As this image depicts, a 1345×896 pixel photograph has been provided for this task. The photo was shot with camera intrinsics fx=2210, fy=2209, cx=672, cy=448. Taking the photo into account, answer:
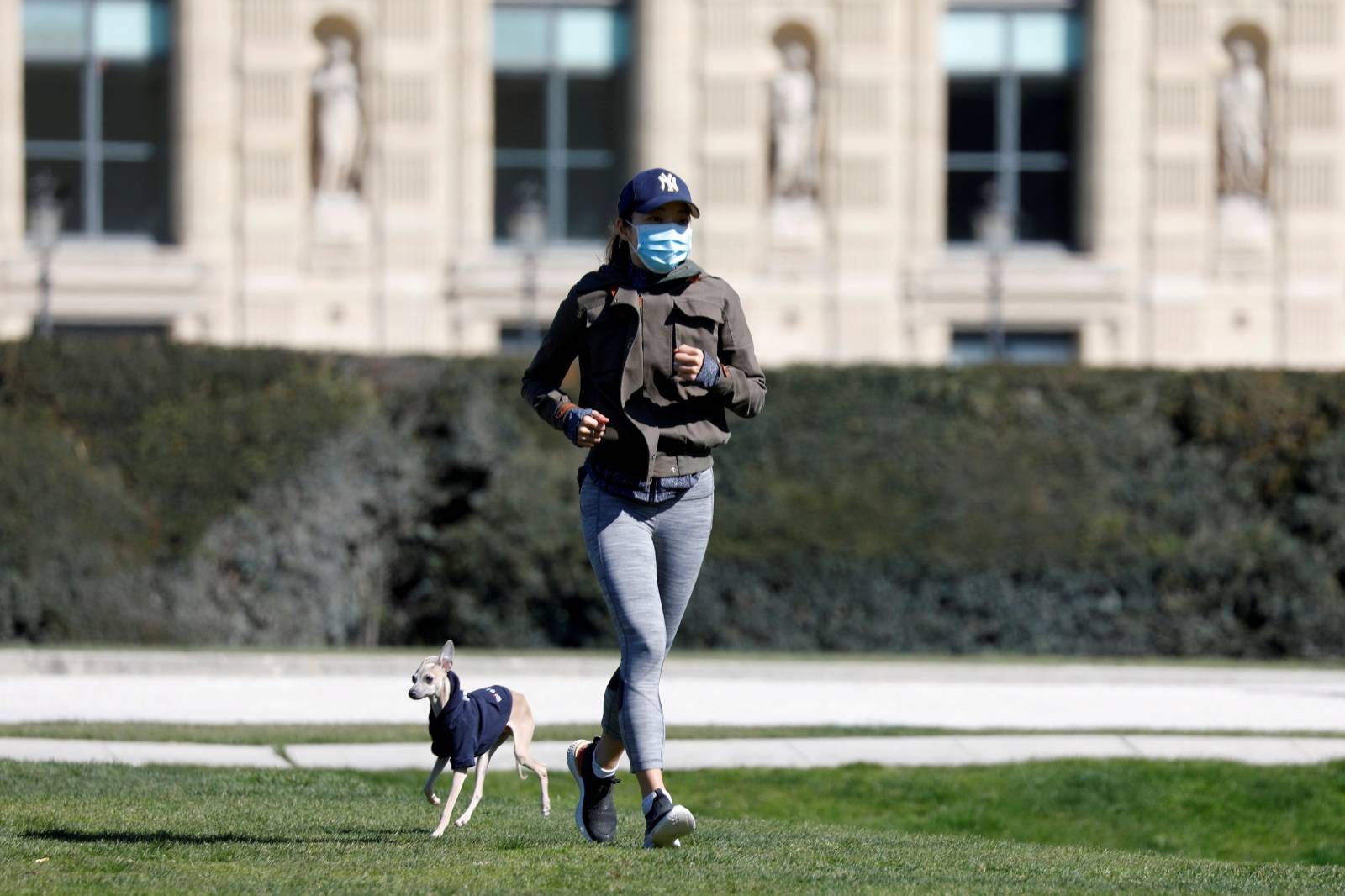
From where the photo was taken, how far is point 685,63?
3325 cm

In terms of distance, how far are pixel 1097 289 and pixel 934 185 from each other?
2.96 m

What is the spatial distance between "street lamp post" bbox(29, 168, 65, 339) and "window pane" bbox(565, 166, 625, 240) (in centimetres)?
777

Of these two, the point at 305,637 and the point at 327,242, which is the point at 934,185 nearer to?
the point at 327,242

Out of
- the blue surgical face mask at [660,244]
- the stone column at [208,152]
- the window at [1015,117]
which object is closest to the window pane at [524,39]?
the stone column at [208,152]

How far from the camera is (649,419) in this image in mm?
8281

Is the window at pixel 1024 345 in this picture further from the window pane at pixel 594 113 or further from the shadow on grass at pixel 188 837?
the shadow on grass at pixel 188 837

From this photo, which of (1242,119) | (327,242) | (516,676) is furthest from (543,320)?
(516,676)

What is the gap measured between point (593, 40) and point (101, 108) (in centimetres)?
761

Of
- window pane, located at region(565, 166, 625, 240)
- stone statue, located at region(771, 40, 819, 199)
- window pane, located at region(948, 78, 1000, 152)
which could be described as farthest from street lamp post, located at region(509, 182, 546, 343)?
window pane, located at region(948, 78, 1000, 152)

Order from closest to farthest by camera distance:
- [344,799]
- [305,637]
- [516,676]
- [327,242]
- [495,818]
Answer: [495,818]
[344,799]
[516,676]
[305,637]
[327,242]

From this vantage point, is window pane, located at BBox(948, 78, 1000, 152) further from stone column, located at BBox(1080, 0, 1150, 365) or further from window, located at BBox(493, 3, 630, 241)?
window, located at BBox(493, 3, 630, 241)

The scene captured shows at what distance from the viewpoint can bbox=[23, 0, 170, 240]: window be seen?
33219 millimetres

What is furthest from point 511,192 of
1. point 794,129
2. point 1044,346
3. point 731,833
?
point 731,833

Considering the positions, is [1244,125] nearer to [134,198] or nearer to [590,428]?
[134,198]
